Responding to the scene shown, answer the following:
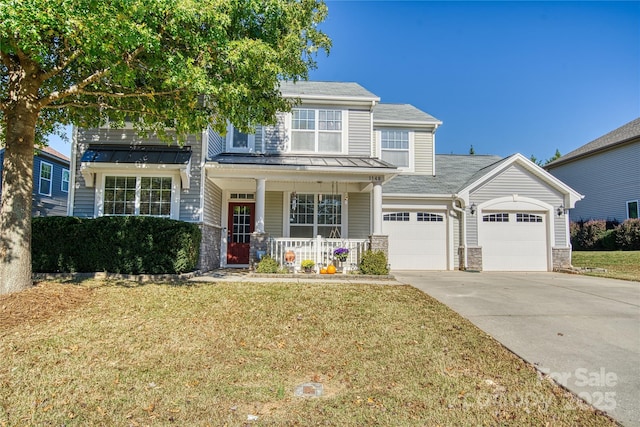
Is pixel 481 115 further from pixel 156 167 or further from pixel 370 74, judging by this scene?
pixel 156 167

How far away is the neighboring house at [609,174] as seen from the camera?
17.1 metres

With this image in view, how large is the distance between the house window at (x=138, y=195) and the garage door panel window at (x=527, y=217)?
41.6ft

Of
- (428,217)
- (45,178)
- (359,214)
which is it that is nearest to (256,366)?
(359,214)

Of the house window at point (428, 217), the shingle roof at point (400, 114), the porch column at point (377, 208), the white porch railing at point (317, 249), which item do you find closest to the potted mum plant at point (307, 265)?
the white porch railing at point (317, 249)

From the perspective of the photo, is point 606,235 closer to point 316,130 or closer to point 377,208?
point 377,208

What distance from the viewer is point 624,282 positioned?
9906 millimetres

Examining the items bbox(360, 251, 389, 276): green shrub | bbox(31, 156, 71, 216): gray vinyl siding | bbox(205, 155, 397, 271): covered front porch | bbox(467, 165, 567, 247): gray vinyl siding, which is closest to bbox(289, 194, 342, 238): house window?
bbox(205, 155, 397, 271): covered front porch

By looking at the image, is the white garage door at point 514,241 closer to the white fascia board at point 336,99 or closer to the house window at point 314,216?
the house window at point 314,216

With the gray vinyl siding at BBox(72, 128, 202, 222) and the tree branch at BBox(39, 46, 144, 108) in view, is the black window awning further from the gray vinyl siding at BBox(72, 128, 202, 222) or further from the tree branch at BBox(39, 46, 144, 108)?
the tree branch at BBox(39, 46, 144, 108)

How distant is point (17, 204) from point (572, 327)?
9.69m

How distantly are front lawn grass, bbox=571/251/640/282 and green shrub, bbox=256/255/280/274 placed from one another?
10.6m

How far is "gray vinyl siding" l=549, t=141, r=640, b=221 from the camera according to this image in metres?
17.2

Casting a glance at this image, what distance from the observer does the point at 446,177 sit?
14.9 meters

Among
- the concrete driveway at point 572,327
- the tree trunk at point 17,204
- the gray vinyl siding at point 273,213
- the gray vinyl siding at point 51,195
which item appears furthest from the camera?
the gray vinyl siding at point 51,195
